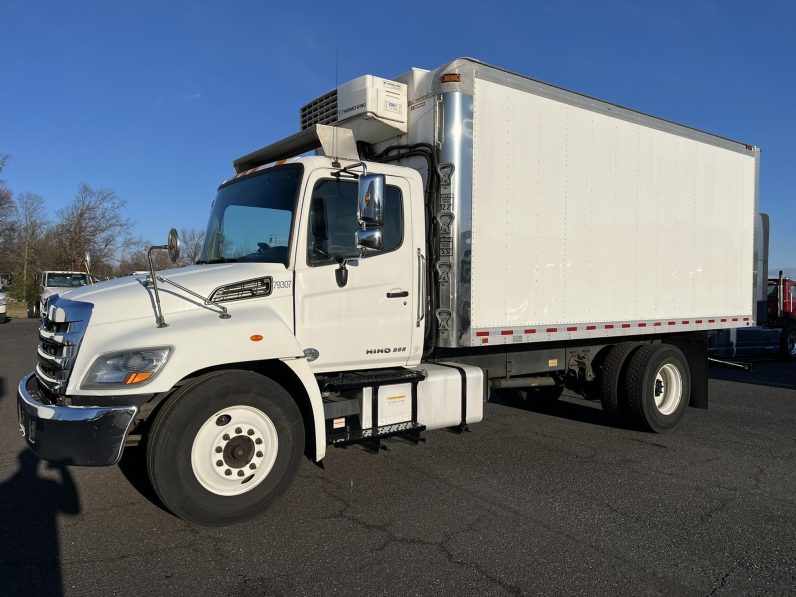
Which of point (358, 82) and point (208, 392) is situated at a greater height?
point (358, 82)

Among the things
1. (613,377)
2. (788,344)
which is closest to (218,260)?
(613,377)

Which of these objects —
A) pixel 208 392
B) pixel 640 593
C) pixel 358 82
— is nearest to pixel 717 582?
pixel 640 593

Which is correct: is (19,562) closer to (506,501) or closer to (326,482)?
(326,482)

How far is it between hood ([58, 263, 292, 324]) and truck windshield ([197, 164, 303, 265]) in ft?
0.64

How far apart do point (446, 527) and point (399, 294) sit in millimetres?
1868

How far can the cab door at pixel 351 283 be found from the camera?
4.54 meters

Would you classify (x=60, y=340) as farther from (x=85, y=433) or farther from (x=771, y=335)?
(x=771, y=335)

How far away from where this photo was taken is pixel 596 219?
20.7ft

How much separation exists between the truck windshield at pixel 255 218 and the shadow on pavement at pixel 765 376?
8.96 m

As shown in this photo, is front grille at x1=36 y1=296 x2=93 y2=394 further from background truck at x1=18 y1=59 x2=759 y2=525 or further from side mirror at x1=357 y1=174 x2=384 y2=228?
side mirror at x1=357 y1=174 x2=384 y2=228

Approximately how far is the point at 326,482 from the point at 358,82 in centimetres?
352

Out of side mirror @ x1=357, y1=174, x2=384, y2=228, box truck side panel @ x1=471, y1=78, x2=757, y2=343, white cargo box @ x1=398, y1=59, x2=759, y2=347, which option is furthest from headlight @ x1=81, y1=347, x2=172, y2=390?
box truck side panel @ x1=471, y1=78, x2=757, y2=343

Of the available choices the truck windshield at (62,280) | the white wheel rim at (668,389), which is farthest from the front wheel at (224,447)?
the truck windshield at (62,280)

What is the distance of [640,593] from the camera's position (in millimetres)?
3232
